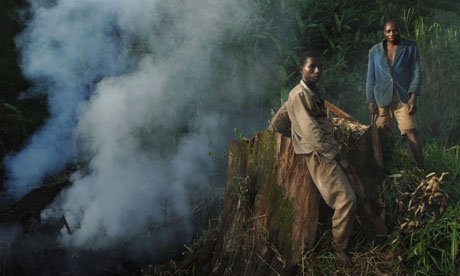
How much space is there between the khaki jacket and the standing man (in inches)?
51.1

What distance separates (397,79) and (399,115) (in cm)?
36

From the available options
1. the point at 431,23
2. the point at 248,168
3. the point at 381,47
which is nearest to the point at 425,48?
the point at 431,23

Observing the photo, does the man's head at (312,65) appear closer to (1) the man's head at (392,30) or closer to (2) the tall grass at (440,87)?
(1) the man's head at (392,30)

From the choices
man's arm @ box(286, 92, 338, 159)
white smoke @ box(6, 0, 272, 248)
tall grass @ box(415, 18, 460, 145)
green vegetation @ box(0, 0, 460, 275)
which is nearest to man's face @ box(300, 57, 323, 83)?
man's arm @ box(286, 92, 338, 159)

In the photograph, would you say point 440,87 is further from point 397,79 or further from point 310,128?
point 310,128

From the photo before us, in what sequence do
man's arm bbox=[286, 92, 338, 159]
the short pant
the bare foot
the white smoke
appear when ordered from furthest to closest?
the white smoke < the short pant < the bare foot < man's arm bbox=[286, 92, 338, 159]

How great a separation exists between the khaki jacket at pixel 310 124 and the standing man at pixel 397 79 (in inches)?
51.1

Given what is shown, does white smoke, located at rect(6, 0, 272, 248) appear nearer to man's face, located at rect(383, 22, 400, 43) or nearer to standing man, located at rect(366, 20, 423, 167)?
standing man, located at rect(366, 20, 423, 167)

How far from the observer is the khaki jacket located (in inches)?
102

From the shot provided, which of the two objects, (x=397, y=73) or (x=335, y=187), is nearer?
(x=335, y=187)

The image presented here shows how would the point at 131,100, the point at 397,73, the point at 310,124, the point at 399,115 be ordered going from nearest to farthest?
the point at 310,124, the point at 397,73, the point at 399,115, the point at 131,100

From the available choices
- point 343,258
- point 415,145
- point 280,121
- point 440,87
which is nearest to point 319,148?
point 280,121

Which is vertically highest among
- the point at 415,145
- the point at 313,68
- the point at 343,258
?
the point at 313,68

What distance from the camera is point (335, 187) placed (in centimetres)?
264
